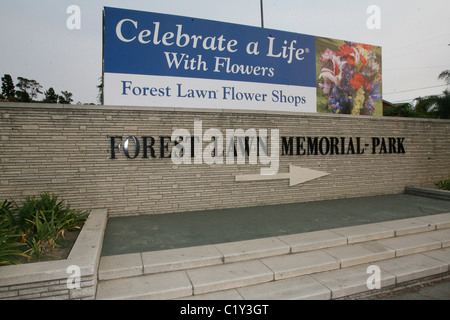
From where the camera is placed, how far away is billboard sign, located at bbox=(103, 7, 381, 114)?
7133 millimetres

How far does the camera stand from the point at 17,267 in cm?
319

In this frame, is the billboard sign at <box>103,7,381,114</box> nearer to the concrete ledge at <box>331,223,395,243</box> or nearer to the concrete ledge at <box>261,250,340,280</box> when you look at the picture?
the concrete ledge at <box>331,223,395,243</box>

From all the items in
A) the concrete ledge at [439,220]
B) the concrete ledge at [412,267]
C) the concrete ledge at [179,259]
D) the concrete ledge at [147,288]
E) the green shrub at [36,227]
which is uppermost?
the green shrub at [36,227]

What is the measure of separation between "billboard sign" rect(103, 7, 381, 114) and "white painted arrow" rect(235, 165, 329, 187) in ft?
6.42

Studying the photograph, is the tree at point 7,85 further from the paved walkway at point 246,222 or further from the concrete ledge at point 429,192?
the concrete ledge at point 429,192

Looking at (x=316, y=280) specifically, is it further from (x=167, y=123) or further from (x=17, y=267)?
(x=167, y=123)

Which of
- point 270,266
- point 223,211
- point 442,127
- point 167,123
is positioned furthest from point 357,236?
point 442,127

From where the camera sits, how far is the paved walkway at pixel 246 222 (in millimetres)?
4861

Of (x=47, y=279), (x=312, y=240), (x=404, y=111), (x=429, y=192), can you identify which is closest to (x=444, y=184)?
(x=429, y=192)

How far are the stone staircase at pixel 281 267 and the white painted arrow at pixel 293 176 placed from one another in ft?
8.81

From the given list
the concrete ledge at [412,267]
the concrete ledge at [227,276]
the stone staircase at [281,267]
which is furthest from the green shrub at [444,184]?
the concrete ledge at [227,276]

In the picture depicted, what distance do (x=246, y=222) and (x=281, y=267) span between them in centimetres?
200

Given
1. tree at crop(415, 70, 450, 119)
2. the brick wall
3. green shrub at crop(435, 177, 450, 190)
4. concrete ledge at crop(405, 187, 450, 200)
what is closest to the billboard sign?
the brick wall
